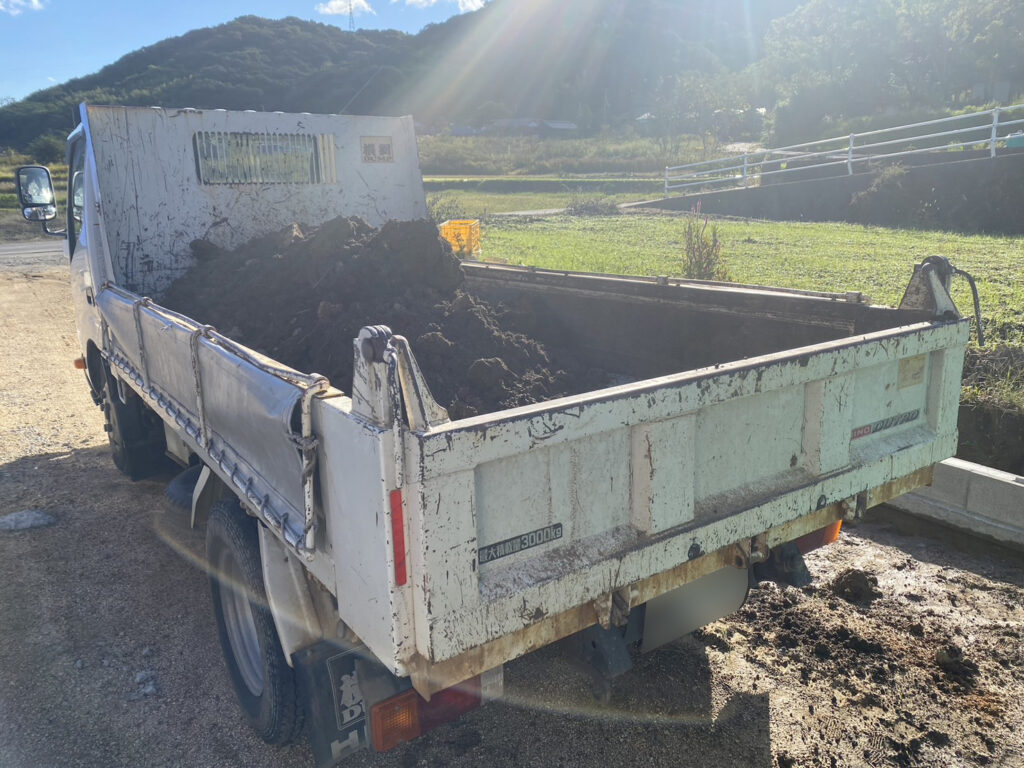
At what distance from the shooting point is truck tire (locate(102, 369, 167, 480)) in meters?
5.31

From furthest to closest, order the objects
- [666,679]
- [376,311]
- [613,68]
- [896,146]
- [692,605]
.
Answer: [613,68], [896,146], [376,311], [666,679], [692,605]

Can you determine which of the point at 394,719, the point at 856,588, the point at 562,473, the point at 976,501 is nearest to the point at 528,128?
the point at 976,501

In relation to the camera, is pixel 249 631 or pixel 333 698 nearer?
pixel 333 698

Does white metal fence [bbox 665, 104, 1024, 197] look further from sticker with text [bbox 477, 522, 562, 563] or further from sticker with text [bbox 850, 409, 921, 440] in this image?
sticker with text [bbox 477, 522, 562, 563]

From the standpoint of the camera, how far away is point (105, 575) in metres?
4.47

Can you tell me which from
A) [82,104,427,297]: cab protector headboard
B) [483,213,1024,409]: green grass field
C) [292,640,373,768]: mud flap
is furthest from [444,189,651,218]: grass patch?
[292,640,373,768]: mud flap

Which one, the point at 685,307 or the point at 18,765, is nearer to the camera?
the point at 18,765

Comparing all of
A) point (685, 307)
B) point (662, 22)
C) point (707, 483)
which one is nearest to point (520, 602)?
point (707, 483)

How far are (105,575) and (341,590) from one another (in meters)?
2.95

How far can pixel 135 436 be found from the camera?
539cm

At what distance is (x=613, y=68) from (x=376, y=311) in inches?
4593

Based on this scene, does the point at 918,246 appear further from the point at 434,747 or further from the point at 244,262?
the point at 434,747

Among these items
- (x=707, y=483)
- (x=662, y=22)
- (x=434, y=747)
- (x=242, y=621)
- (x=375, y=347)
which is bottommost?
(x=434, y=747)

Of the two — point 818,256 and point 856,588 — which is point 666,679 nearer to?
point 856,588
